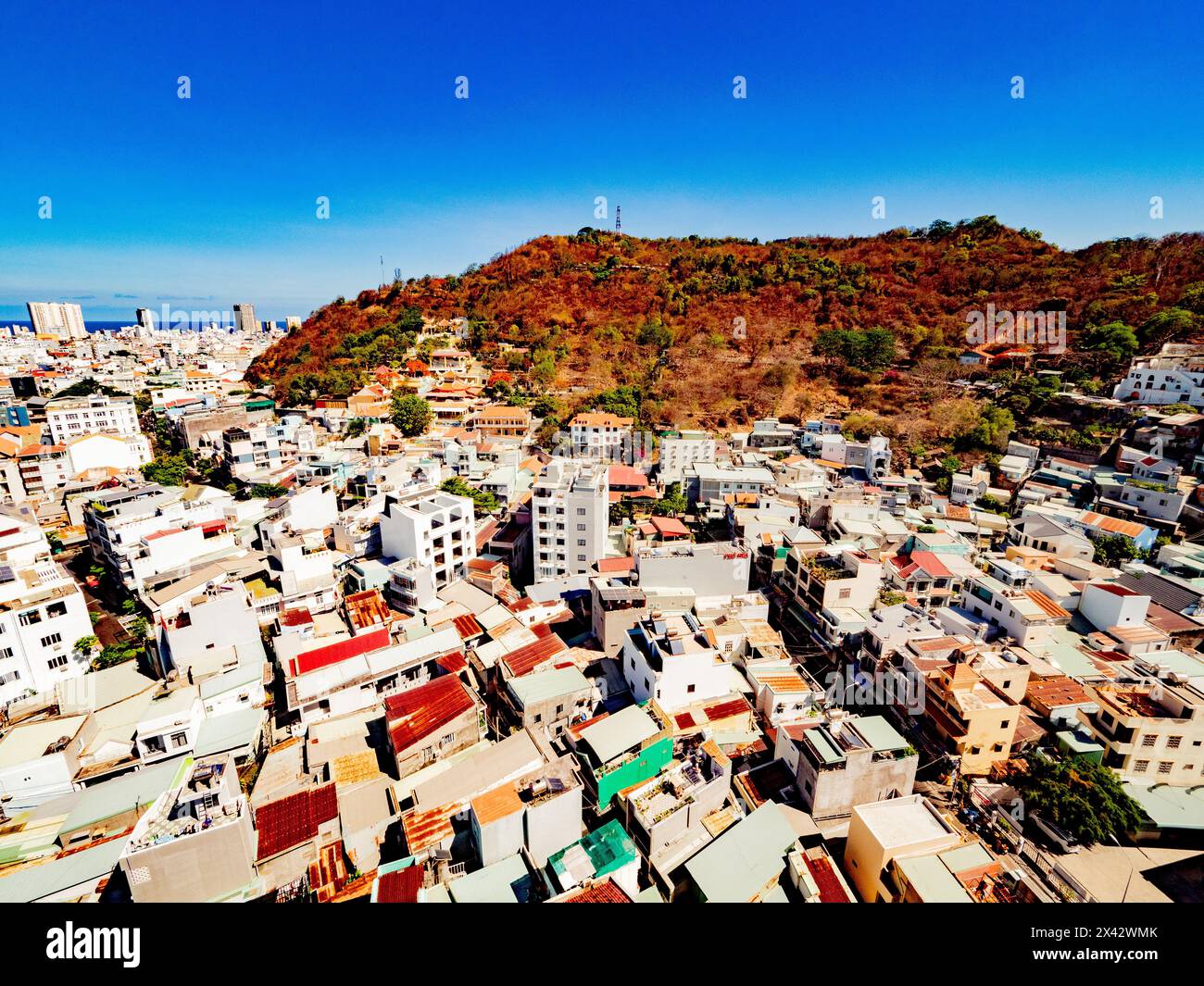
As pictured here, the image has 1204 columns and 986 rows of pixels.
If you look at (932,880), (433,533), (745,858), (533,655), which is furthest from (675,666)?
(433,533)

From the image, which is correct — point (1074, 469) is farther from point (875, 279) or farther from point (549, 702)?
point (875, 279)

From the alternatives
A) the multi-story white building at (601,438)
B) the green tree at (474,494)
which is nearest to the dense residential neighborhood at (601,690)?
the green tree at (474,494)

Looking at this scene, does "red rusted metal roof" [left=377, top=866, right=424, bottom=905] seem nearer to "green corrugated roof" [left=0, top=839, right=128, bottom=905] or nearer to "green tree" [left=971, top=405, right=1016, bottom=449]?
"green corrugated roof" [left=0, top=839, right=128, bottom=905]

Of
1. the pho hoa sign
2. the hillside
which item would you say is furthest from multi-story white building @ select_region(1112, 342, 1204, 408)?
the pho hoa sign

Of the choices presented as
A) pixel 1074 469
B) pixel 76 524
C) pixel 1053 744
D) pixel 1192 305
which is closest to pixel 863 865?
pixel 1053 744

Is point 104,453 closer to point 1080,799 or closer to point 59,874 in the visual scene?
point 59,874

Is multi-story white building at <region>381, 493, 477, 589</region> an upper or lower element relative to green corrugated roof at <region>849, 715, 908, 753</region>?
upper

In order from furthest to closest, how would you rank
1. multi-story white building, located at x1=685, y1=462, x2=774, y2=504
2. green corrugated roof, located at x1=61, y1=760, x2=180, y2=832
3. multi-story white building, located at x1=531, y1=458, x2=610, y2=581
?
multi-story white building, located at x1=685, y1=462, x2=774, y2=504
multi-story white building, located at x1=531, y1=458, x2=610, y2=581
green corrugated roof, located at x1=61, y1=760, x2=180, y2=832
